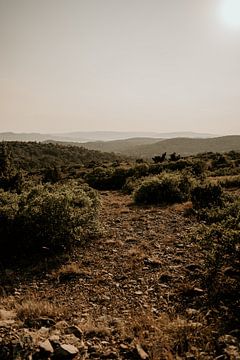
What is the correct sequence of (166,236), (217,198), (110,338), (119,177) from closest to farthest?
1. (110,338)
2. (166,236)
3. (217,198)
4. (119,177)

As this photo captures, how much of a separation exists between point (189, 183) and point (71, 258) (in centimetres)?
904

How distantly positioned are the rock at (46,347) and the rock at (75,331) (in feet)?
1.36

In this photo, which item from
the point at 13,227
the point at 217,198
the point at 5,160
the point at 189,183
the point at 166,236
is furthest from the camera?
the point at 5,160

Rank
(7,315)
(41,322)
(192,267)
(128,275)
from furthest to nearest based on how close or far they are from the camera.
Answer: (192,267)
(128,275)
(7,315)
(41,322)

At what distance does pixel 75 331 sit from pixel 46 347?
54 cm

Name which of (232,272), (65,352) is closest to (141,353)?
(65,352)

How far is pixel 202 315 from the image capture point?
4832mm

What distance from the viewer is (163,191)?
47.3ft

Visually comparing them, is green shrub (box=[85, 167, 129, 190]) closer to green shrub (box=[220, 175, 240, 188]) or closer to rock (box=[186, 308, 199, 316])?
green shrub (box=[220, 175, 240, 188])

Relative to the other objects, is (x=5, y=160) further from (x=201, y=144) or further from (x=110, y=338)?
(x=201, y=144)

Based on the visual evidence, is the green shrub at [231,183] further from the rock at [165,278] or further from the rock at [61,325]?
the rock at [61,325]

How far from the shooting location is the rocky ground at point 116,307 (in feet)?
13.6

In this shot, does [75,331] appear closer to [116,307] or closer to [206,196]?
[116,307]

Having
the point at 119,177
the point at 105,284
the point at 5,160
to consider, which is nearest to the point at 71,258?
the point at 105,284
